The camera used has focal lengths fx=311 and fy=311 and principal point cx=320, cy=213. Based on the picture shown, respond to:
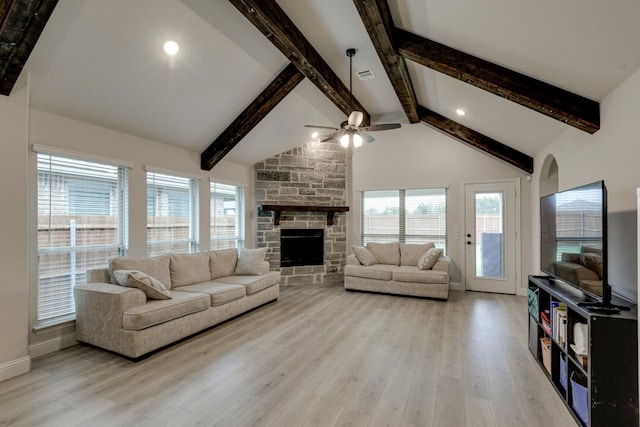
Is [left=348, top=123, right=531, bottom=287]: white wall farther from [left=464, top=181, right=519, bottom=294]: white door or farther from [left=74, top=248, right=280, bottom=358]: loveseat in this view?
[left=74, top=248, right=280, bottom=358]: loveseat

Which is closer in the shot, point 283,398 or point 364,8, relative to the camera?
point 283,398

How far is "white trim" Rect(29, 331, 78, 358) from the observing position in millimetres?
3008

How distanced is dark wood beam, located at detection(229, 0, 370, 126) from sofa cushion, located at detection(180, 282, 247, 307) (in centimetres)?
284

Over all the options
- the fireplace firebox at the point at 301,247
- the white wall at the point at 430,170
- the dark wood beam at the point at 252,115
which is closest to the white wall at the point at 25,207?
the dark wood beam at the point at 252,115

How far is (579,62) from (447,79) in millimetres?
1462

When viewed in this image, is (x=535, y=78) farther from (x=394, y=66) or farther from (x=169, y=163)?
(x=169, y=163)

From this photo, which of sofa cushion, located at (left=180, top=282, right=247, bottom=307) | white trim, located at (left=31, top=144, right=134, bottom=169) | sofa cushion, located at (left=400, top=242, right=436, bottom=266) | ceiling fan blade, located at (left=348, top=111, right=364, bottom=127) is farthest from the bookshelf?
white trim, located at (left=31, top=144, right=134, bottom=169)

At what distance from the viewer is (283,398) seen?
2332 mm

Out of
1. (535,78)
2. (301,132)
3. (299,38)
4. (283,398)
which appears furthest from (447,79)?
(283,398)

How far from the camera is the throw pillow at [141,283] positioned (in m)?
3.20

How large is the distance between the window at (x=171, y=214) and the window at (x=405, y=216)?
3455 mm

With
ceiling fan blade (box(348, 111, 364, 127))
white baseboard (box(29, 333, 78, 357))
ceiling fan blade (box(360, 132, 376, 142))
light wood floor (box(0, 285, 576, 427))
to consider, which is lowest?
light wood floor (box(0, 285, 576, 427))

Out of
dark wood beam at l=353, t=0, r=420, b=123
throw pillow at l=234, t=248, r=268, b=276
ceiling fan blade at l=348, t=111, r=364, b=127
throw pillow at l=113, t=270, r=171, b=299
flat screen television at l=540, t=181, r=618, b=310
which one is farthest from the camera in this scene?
throw pillow at l=234, t=248, r=268, b=276

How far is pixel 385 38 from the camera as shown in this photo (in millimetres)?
2930
